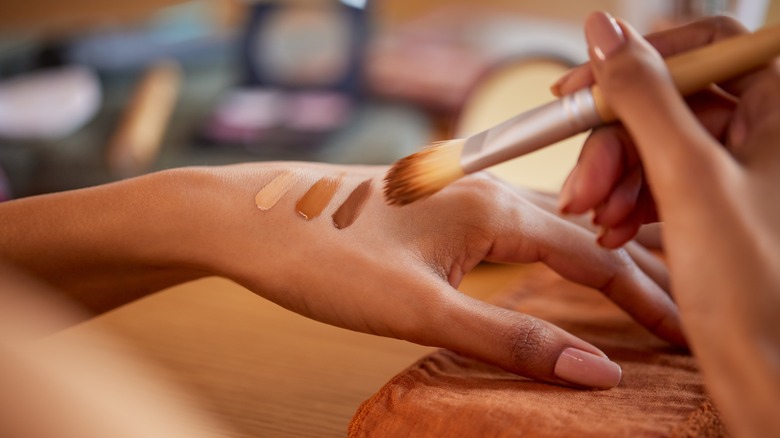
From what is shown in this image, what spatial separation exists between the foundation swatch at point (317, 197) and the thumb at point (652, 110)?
0.24 m

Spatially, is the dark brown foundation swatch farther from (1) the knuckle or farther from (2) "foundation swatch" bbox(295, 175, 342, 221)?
(1) the knuckle

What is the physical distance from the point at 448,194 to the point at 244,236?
6.7 inches

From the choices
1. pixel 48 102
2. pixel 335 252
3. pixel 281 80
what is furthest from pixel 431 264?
pixel 48 102

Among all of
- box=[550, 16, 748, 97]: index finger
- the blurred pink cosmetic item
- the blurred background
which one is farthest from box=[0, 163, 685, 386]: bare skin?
the blurred pink cosmetic item

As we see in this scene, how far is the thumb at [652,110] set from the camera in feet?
1.15

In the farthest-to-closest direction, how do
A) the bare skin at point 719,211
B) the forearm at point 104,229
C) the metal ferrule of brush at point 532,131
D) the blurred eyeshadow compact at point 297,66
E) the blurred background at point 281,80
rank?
1. the blurred eyeshadow compact at point 297,66
2. the blurred background at point 281,80
3. the forearm at point 104,229
4. the metal ferrule of brush at point 532,131
5. the bare skin at point 719,211

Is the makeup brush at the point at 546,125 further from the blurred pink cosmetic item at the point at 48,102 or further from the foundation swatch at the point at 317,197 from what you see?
the blurred pink cosmetic item at the point at 48,102

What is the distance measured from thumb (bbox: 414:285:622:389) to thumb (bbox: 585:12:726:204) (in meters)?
0.16

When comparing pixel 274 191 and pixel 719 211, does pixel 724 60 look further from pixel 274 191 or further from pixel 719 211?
pixel 274 191

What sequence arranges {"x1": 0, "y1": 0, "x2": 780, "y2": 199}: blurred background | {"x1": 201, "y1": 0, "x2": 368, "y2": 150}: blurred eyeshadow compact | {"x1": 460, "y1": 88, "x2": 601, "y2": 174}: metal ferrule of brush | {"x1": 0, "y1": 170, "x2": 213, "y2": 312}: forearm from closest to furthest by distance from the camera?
{"x1": 460, "y1": 88, "x2": 601, "y2": 174}: metal ferrule of brush, {"x1": 0, "y1": 170, "x2": 213, "y2": 312}: forearm, {"x1": 0, "y1": 0, "x2": 780, "y2": 199}: blurred background, {"x1": 201, "y1": 0, "x2": 368, "y2": 150}: blurred eyeshadow compact

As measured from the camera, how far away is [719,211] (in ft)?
1.11

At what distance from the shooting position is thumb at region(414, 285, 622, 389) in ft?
1.58

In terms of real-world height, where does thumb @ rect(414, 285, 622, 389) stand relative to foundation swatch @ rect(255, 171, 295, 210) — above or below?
below

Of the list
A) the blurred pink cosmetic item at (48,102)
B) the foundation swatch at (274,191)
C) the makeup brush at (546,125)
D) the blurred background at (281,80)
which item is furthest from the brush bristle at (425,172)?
the blurred pink cosmetic item at (48,102)
